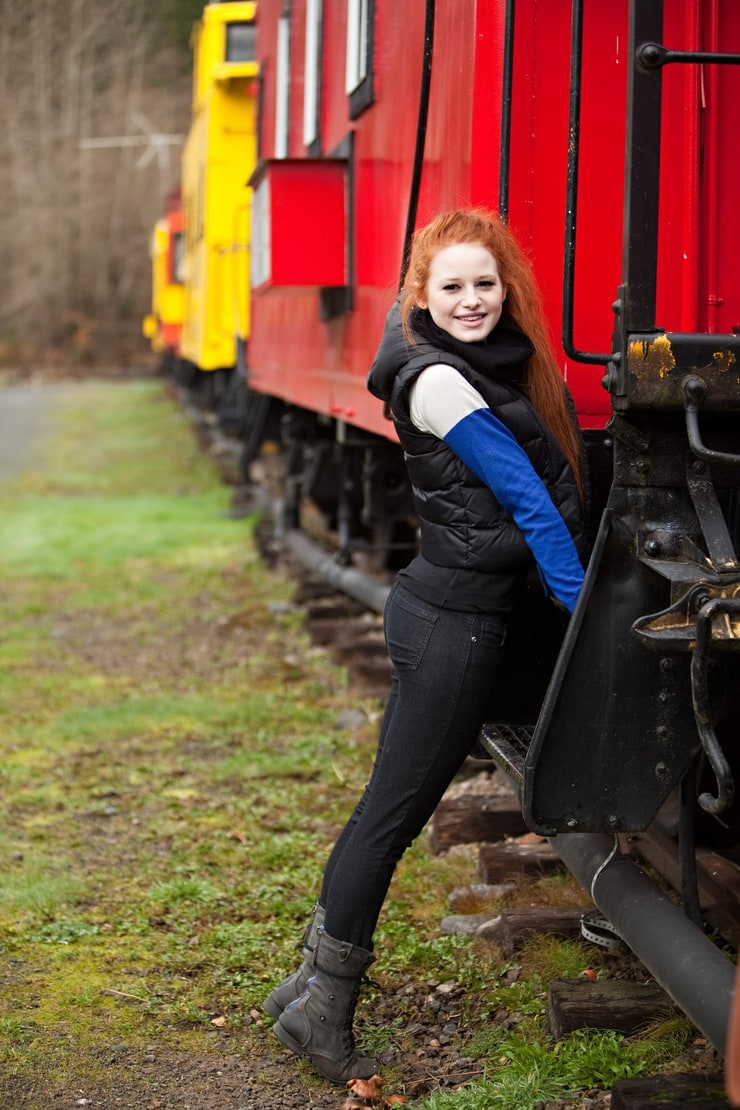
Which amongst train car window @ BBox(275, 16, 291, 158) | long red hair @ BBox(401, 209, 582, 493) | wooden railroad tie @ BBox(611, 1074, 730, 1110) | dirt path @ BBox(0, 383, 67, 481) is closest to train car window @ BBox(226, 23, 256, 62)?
train car window @ BBox(275, 16, 291, 158)

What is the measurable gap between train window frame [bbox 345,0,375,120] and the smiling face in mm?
2099

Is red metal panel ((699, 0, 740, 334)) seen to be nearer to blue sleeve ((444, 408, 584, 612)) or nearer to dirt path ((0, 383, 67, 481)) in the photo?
blue sleeve ((444, 408, 584, 612))

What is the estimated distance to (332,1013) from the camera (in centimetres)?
318

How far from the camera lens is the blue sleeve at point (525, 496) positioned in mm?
2836

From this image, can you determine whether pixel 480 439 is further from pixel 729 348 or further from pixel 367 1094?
pixel 367 1094

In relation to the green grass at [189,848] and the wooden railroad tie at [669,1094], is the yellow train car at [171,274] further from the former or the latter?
the wooden railroad tie at [669,1094]

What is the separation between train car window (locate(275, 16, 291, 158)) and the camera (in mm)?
7461

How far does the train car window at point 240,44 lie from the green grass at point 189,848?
5581 millimetres

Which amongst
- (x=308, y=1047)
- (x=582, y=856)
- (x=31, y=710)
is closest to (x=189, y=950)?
(x=308, y=1047)

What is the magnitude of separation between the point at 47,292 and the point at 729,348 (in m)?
47.0

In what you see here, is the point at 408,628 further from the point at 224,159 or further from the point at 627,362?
the point at 224,159

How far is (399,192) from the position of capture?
177 inches

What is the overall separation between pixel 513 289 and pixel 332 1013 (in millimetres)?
1561

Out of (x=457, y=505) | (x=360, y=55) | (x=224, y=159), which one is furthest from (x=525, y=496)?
(x=224, y=159)
